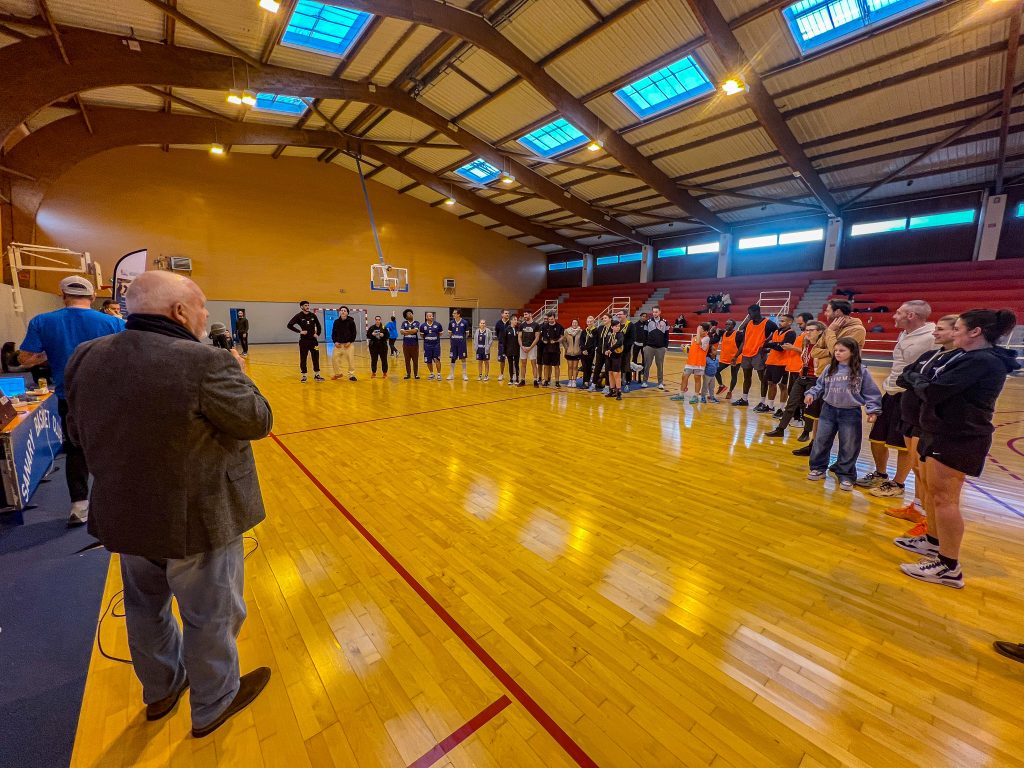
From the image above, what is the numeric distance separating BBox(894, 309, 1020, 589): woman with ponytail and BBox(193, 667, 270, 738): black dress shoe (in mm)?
3391

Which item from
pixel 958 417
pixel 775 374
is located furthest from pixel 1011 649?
pixel 775 374

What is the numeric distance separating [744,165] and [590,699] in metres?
16.5

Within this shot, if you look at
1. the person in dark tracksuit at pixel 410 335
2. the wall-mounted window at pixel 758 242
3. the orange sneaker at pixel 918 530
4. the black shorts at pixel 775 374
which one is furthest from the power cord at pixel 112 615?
the wall-mounted window at pixel 758 242

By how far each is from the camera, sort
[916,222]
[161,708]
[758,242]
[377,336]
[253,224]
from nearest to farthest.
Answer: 1. [161,708]
2. [377,336]
3. [916,222]
4. [253,224]
5. [758,242]

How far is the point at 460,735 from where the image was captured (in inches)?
55.4

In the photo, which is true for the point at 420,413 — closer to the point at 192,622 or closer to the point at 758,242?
the point at 192,622

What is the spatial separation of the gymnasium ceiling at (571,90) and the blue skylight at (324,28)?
11.0 inches

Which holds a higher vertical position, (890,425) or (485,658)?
(890,425)

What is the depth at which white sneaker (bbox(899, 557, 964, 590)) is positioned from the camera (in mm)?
2230

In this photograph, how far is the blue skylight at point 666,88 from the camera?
31.2 ft

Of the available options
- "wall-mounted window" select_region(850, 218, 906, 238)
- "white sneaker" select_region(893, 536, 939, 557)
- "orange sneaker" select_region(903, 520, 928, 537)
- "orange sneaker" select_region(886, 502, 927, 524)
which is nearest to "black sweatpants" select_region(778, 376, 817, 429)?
"orange sneaker" select_region(886, 502, 927, 524)

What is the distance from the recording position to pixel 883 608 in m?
2.06

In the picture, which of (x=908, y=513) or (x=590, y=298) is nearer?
(x=908, y=513)

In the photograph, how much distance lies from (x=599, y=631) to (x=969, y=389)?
2322 millimetres
